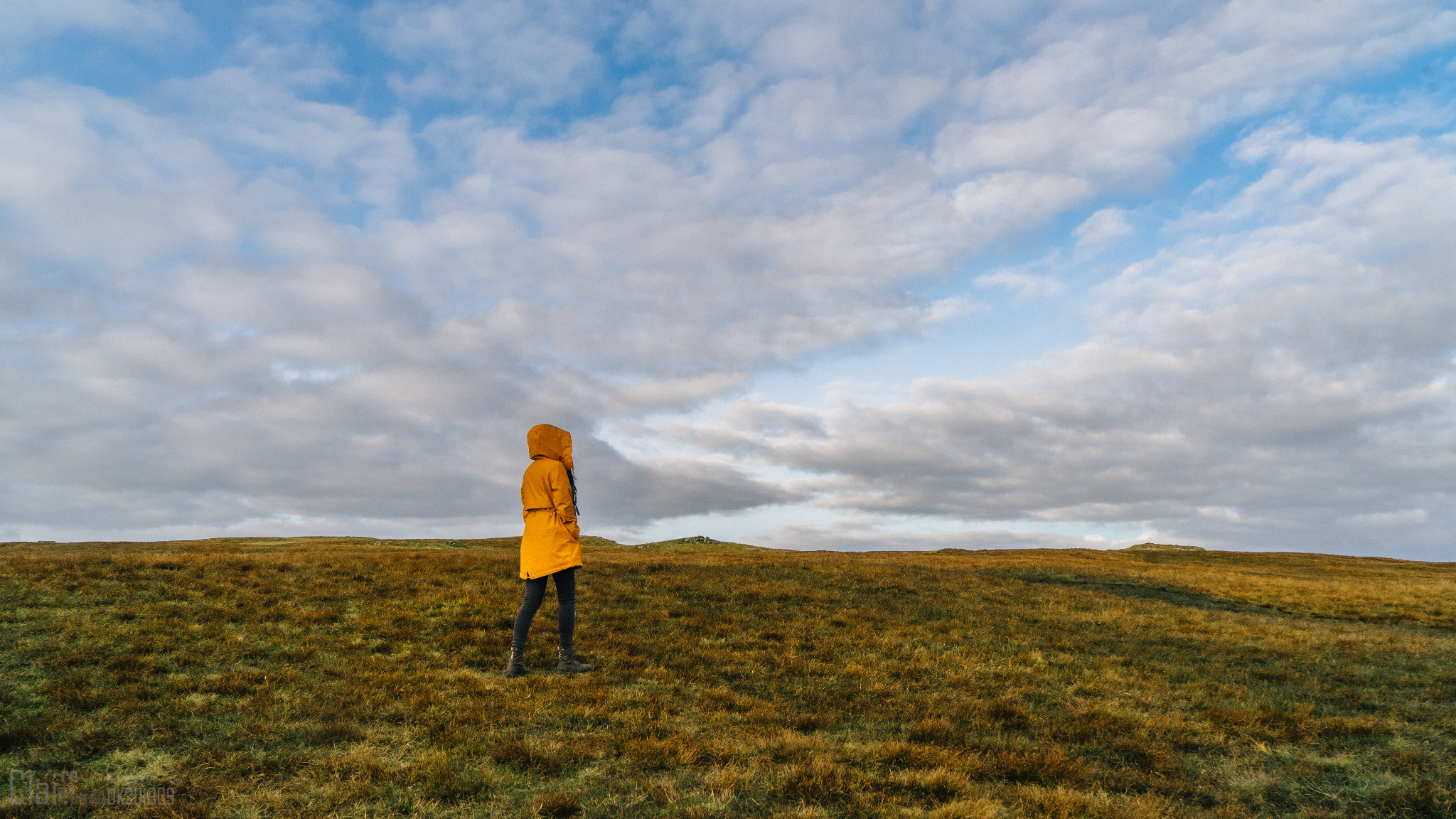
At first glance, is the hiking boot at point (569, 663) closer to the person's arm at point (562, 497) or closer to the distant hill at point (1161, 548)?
the person's arm at point (562, 497)

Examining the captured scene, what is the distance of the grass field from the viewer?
6941 millimetres

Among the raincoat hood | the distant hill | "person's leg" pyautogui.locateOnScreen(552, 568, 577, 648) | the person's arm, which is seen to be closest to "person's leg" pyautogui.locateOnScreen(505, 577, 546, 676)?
"person's leg" pyautogui.locateOnScreen(552, 568, 577, 648)

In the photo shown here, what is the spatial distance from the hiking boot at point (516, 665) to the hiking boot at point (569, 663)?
59 centimetres

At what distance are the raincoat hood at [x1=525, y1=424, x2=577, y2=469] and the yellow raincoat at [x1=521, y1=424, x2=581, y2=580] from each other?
0.01 metres

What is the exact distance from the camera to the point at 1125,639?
56.5ft

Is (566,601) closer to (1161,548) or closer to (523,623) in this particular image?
(523,623)

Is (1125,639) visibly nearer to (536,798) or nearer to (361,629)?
(536,798)

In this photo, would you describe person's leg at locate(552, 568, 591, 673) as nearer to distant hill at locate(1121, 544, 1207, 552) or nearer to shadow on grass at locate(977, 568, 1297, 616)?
shadow on grass at locate(977, 568, 1297, 616)

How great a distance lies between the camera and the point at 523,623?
1109 cm

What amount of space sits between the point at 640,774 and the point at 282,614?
1073cm

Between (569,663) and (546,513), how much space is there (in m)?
2.51

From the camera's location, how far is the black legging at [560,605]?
36.3ft

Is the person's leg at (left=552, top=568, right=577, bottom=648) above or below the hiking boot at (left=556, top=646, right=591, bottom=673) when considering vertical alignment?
above

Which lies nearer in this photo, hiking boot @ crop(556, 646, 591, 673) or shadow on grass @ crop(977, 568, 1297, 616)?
hiking boot @ crop(556, 646, 591, 673)
